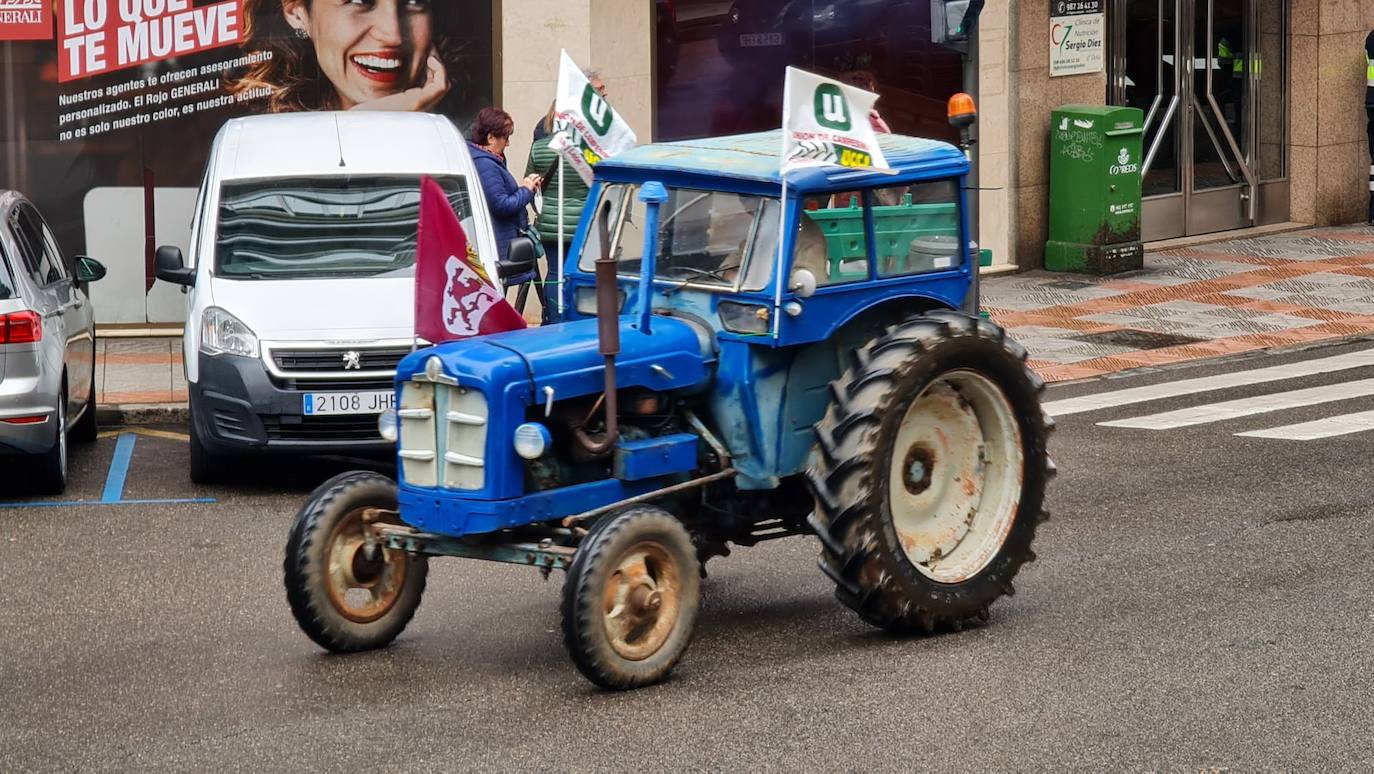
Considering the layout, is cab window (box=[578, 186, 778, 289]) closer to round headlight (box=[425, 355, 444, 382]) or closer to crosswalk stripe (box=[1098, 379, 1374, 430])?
round headlight (box=[425, 355, 444, 382])

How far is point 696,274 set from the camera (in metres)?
7.59

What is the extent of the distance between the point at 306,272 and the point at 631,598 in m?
5.09

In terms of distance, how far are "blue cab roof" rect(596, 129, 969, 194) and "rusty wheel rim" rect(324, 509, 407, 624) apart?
177 centimetres

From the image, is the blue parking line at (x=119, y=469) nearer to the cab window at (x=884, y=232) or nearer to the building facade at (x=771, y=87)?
Answer: the building facade at (x=771, y=87)

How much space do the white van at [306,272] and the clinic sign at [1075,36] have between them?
8.86 metres

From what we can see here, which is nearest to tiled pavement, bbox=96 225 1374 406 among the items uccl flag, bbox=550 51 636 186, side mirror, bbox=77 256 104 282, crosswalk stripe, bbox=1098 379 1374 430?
crosswalk stripe, bbox=1098 379 1374 430

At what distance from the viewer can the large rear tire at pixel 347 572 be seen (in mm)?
7109

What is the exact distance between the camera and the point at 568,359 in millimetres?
6965

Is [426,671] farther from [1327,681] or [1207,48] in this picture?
[1207,48]

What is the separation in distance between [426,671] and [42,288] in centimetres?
491

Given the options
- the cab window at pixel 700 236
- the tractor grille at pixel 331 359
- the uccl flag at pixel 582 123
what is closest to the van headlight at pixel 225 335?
the tractor grille at pixel 331 359

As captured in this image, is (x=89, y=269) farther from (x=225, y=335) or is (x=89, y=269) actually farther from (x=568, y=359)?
(x=568, y=359)

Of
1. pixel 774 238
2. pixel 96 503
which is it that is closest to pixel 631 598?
pixel 774 238

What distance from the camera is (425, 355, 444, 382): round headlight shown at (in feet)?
22.7
